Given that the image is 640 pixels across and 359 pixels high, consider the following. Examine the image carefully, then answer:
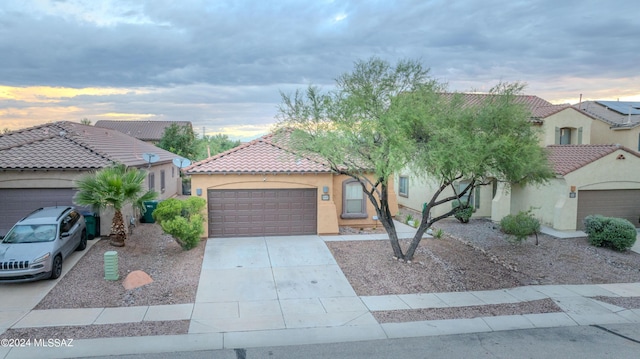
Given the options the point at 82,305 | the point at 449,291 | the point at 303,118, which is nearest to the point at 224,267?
the point at 82,305

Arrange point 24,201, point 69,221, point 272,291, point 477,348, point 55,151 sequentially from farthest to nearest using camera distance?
1. point 55,151
2. point 24,201
3. point 69,221
4. point 272,291
5. point 477,348

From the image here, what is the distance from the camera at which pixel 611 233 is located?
16.2 meters

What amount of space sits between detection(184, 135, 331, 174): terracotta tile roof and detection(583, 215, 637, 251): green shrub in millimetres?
10755

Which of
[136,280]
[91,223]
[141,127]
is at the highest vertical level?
[141,127]

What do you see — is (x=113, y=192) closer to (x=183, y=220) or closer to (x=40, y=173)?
(x=183, y=220)

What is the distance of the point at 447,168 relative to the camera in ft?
35.8

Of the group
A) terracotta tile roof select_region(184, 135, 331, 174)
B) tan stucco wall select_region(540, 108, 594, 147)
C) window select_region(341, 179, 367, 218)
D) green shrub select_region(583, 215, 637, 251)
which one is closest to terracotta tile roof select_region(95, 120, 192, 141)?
terracotta tile roof select_region(184, 135, 331, 174)

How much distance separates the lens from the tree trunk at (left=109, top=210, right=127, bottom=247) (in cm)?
1435

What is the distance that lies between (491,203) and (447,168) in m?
13.3

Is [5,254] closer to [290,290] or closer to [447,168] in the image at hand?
[290,290]

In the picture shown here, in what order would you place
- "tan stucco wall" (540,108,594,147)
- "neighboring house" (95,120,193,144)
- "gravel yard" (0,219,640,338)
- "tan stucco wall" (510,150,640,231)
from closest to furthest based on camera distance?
1. "gravel yard" (0,219,640,338)
2. "tan stucco wall" (510,150,640,231)
3. "tan stucco wall" (540,108,594,147)
4. "neighboring house" (95,120,193,144)

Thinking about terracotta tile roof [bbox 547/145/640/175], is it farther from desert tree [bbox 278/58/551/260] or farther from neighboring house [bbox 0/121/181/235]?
neighboring house [bbox 0/121/181/235]

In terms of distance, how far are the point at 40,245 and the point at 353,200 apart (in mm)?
11874

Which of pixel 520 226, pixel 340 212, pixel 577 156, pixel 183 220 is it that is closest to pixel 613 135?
pixel 577 156
